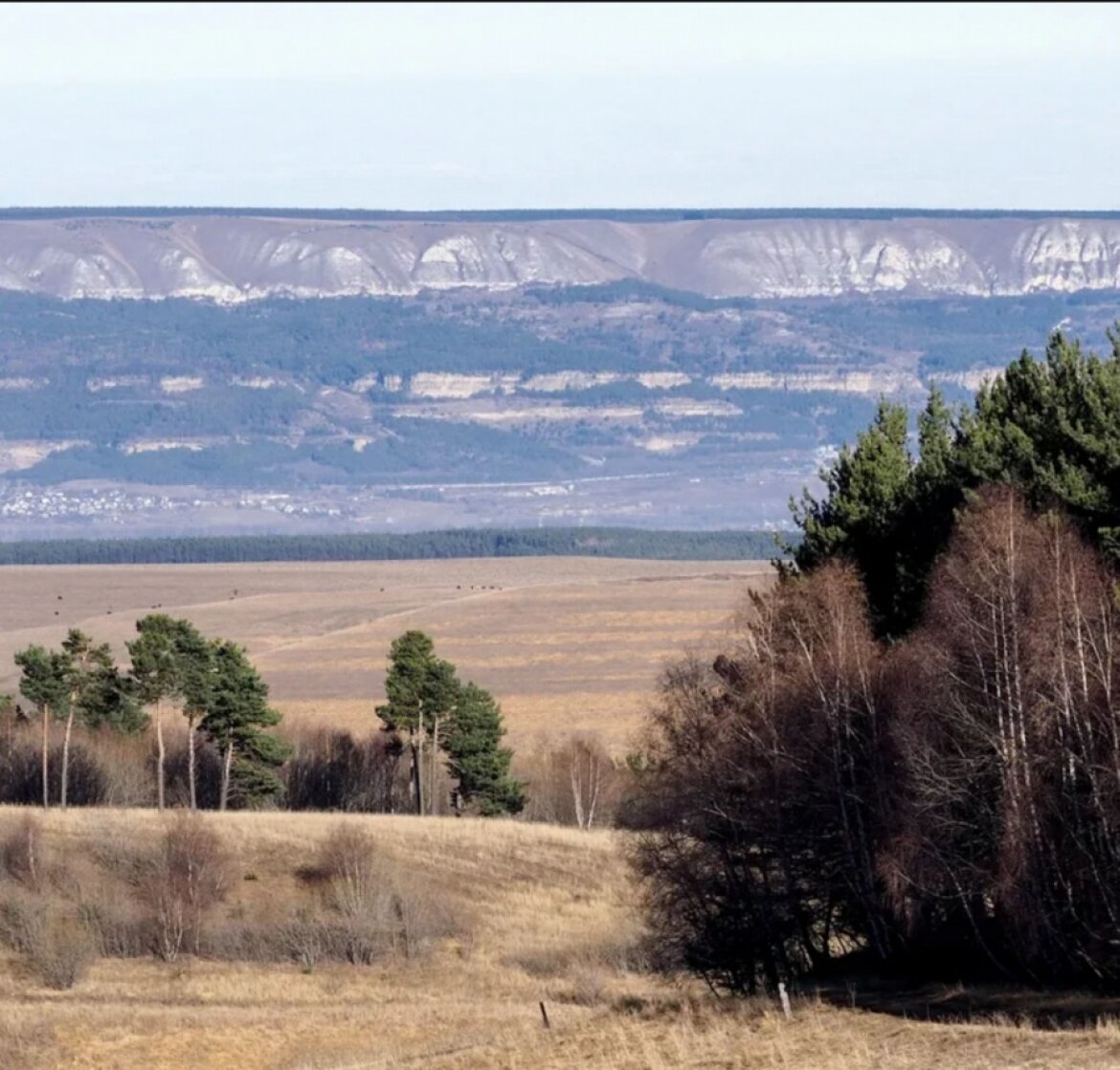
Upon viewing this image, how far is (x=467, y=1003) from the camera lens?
4884 cm

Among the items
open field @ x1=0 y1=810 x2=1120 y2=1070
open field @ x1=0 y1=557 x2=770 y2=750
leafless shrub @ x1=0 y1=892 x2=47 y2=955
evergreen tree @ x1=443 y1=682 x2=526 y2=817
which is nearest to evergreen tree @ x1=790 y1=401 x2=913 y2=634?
open field @ x1=0 y1=810 x2=1120 y2=1070

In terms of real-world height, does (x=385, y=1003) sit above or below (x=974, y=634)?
below

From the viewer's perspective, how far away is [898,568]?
45875 mm

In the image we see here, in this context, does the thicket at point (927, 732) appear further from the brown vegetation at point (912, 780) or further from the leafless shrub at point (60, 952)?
the leafless shrub at point (60, 952)

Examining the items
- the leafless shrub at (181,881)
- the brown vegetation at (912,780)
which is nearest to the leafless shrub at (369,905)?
the leafless shrub at (181,881)

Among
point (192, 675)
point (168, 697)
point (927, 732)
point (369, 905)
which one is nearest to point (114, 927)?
point (369, 905)

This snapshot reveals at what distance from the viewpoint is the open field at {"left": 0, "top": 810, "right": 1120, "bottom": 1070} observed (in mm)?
32906

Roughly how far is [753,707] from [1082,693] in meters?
8.23

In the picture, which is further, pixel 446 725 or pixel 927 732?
pixel 446 725

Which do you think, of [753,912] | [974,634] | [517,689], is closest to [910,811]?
[974,634]

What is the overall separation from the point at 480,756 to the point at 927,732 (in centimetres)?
4791

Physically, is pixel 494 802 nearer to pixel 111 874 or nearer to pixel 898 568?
pixel 111 874

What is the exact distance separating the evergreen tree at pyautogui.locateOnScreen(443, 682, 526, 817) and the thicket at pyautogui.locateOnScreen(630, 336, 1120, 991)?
109ft

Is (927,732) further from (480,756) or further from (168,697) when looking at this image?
(480,756)
